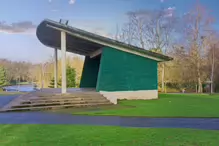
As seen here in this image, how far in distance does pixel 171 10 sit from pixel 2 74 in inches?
1380

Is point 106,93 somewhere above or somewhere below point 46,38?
below

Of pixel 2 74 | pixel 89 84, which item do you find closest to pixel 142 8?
pixel 89 84

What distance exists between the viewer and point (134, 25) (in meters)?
48.0

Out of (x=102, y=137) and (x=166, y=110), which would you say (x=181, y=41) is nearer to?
(x=166, y=110)

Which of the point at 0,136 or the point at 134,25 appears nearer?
the point at 0,136

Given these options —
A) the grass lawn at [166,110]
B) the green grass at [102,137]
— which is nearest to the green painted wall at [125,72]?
the grass lawn at [166,110]

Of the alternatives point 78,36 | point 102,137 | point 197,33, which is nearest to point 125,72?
Answer: point 78,36

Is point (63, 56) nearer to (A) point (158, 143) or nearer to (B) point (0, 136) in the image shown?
(B) point (0, 136)

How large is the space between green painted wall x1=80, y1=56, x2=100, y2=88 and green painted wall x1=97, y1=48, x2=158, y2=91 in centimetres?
911

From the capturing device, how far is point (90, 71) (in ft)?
103

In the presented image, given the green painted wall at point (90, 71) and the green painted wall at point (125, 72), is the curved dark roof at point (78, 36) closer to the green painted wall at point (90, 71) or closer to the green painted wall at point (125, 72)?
the green painted wall at point (125, 72)

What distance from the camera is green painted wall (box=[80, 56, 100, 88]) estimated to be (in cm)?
3128

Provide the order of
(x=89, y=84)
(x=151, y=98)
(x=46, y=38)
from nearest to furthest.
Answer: (x=151, y=98)
(x=46, y=38)
(x=89, y=84)

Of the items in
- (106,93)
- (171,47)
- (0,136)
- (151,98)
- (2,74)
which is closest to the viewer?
(0,136)
